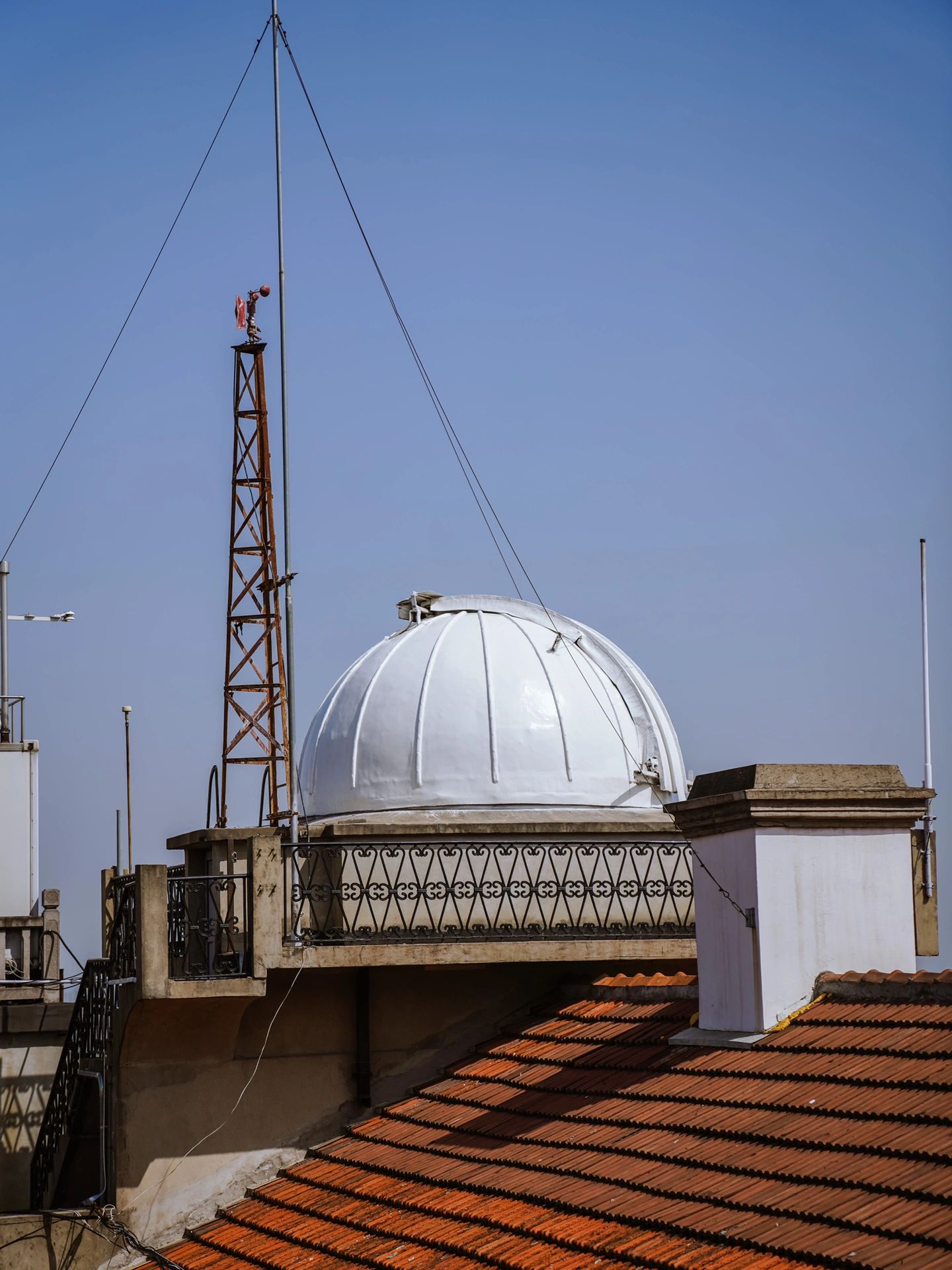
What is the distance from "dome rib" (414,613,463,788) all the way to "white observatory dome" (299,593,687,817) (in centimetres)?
2

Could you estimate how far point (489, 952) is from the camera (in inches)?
527

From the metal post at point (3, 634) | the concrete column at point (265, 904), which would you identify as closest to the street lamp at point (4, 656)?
the metal post at point (3, 634)

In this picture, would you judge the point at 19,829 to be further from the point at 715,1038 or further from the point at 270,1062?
the point at 715,1038

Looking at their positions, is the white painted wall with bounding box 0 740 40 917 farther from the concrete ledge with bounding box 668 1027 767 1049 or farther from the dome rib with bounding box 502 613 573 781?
the concrete ledge with bounding box 668 1027 767 1049

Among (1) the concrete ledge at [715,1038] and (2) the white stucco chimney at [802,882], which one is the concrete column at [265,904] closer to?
(1) the concrete ledge at [715,1038]

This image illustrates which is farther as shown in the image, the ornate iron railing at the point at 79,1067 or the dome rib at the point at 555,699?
the dome rib at the point at 555,699

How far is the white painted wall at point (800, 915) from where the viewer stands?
10.5m

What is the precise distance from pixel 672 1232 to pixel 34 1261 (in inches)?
258

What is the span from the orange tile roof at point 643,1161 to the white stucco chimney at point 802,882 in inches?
11.7

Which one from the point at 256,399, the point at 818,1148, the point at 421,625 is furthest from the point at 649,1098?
the point at 256,399

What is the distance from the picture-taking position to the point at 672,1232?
8.35 meters

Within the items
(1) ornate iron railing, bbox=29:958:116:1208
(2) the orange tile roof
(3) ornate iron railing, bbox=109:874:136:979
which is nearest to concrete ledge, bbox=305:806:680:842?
(3) ornate iron railing, bbox=109:874:136:979

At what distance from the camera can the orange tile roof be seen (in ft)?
25.7

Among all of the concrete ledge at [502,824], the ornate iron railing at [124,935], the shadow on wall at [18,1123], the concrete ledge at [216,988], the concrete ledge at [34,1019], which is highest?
the concrete ledge at [502,824]
